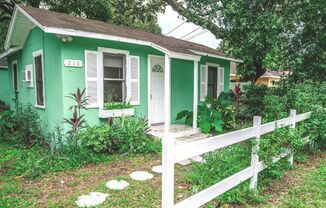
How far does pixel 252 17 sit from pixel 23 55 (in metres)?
7.70

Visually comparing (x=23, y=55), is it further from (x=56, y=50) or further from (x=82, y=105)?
(x=82, y=105)

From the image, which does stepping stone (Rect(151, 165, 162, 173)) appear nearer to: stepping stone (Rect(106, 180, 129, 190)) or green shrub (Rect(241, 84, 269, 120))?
stepping stone (Rect(106, 180, 129, 190))

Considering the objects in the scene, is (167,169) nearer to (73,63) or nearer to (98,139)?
(98,139)

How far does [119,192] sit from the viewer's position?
409 centimetres

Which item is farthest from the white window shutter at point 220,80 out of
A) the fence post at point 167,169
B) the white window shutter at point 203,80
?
the fence post at point 167,169

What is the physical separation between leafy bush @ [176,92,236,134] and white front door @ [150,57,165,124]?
0.70 m

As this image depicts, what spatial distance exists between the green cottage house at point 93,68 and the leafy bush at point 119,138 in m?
0.54

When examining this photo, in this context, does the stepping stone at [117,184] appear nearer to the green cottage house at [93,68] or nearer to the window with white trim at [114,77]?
the green cottage house at [93,68]

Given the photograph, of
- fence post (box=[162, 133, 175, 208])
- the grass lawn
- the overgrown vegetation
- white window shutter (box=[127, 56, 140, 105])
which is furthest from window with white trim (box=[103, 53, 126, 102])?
fence post (box=[162, 133, 175, 208])

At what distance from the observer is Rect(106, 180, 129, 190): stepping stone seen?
4.28 m

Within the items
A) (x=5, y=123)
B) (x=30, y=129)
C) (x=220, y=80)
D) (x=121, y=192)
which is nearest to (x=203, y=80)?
(x=220, y=80)

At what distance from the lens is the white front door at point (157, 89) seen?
827cm

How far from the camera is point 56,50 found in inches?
255

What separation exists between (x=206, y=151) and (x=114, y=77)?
4.87 m
